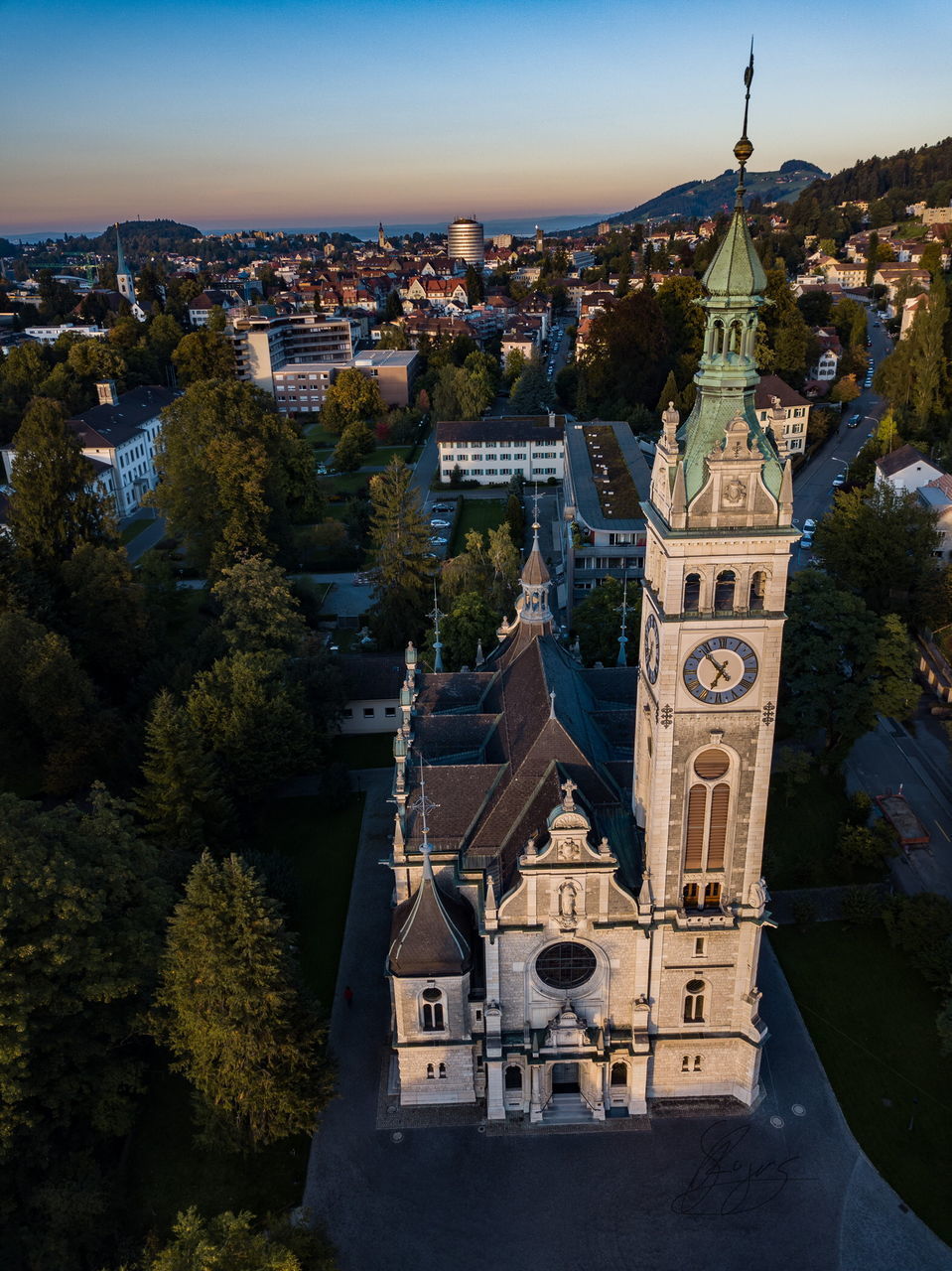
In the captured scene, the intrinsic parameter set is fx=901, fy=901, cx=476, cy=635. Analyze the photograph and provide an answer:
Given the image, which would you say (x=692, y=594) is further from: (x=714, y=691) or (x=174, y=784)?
(x=174, y=784)

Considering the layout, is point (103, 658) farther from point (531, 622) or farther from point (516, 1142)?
point (516, 1142)

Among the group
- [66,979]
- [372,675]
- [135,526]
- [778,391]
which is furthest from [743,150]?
[135,526]

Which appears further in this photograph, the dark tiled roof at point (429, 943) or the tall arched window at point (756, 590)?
the dark tiled roof at point (429, 943)

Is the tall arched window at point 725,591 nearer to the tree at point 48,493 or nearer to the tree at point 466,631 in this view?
the tree at point 466,631

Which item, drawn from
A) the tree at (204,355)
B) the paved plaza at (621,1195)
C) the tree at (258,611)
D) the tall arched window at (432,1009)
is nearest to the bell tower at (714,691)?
the paved plaza at (621,1195)

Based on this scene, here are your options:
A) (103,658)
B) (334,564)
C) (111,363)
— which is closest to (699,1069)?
(103,658)
